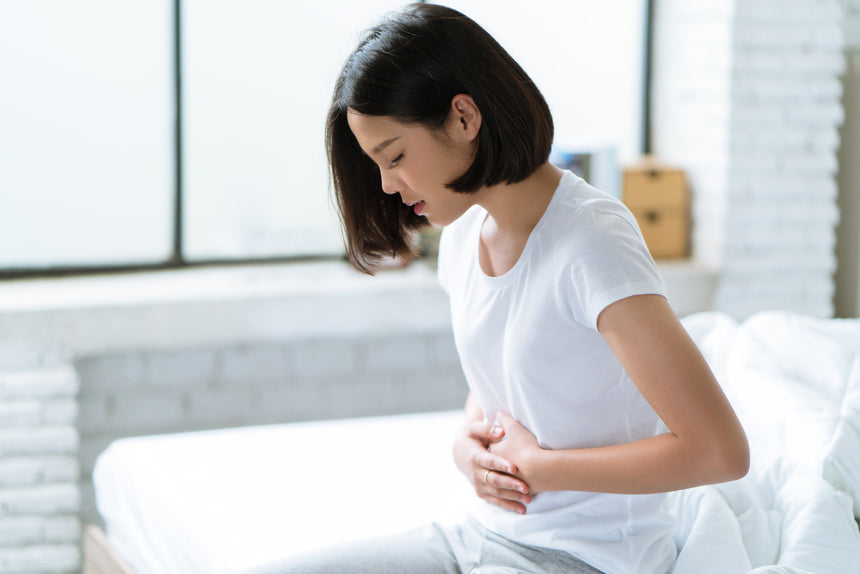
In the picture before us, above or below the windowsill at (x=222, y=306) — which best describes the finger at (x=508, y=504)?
above

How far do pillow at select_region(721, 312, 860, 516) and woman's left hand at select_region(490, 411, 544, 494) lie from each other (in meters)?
0.57

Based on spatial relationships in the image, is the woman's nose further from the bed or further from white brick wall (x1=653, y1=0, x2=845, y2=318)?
white brick wall (x1=653, y1=0, x2=845, y2=318)

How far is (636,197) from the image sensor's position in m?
3.02

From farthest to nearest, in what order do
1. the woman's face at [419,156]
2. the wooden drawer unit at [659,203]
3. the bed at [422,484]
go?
the wooden drawer unit at [659,203]
the bed at [422,484]
the woman's face at [419,156]

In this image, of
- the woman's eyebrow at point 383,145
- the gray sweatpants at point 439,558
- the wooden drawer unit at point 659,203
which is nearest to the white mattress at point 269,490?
the gray sweatpants at point 439,558

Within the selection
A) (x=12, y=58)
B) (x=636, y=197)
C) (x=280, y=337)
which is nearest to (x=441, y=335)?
(x=280, y=337)

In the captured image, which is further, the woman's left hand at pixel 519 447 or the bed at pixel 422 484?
the bed at pixel 422 484

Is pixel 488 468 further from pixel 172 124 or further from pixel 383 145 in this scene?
pixel 172 124

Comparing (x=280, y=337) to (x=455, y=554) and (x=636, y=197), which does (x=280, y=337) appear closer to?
(x=636, y=197)

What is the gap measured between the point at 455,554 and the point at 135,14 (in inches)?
82.1

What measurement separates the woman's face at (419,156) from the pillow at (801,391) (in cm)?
76

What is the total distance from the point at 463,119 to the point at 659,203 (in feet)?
6.87

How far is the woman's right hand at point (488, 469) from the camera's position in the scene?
1174mm

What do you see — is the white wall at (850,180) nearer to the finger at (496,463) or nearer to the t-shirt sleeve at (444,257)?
the t-shirt sleeve at (444,257)
